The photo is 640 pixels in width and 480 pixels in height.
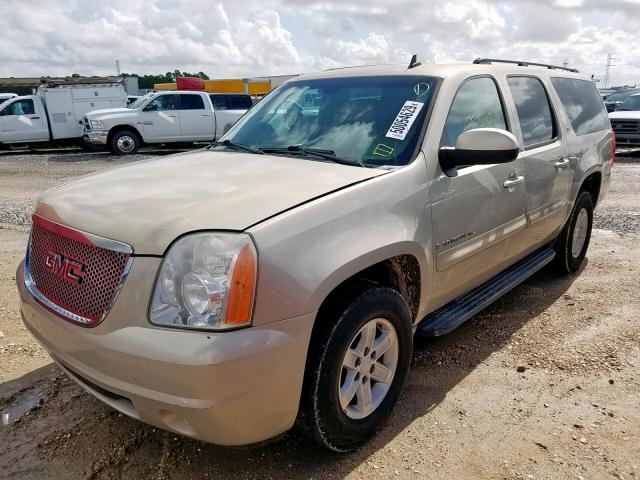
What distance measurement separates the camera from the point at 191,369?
1.88m

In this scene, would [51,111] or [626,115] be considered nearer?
[626,115]

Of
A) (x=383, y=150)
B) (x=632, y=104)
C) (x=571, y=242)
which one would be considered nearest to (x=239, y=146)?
(x=383, y=150)

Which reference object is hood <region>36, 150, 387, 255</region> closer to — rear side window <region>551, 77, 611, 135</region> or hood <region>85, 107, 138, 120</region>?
rear side window <region>551, 77, 611, 135</region>

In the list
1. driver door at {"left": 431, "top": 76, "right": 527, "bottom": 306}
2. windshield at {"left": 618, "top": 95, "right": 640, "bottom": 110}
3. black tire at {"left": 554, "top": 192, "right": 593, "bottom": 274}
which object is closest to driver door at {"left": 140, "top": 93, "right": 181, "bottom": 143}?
windshield at {"left": 618, "top": 95, "right": 640, "bottom": 110}

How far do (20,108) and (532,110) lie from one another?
17823 mm

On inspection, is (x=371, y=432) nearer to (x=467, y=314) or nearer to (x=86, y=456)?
(x=467, y=314)

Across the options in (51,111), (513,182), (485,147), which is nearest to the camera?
(485,147)

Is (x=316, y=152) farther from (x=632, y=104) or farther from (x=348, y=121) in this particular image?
(x=632, y=104)

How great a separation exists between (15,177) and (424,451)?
39.0 ft

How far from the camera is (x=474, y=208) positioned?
312cm

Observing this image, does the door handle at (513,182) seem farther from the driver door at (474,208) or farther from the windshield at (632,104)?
the windshield at (632,104)

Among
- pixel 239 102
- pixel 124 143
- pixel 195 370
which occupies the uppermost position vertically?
pixel 195 370

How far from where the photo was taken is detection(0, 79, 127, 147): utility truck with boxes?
1717cm

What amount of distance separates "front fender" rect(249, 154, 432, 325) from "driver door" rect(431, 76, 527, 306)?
0.66ft
